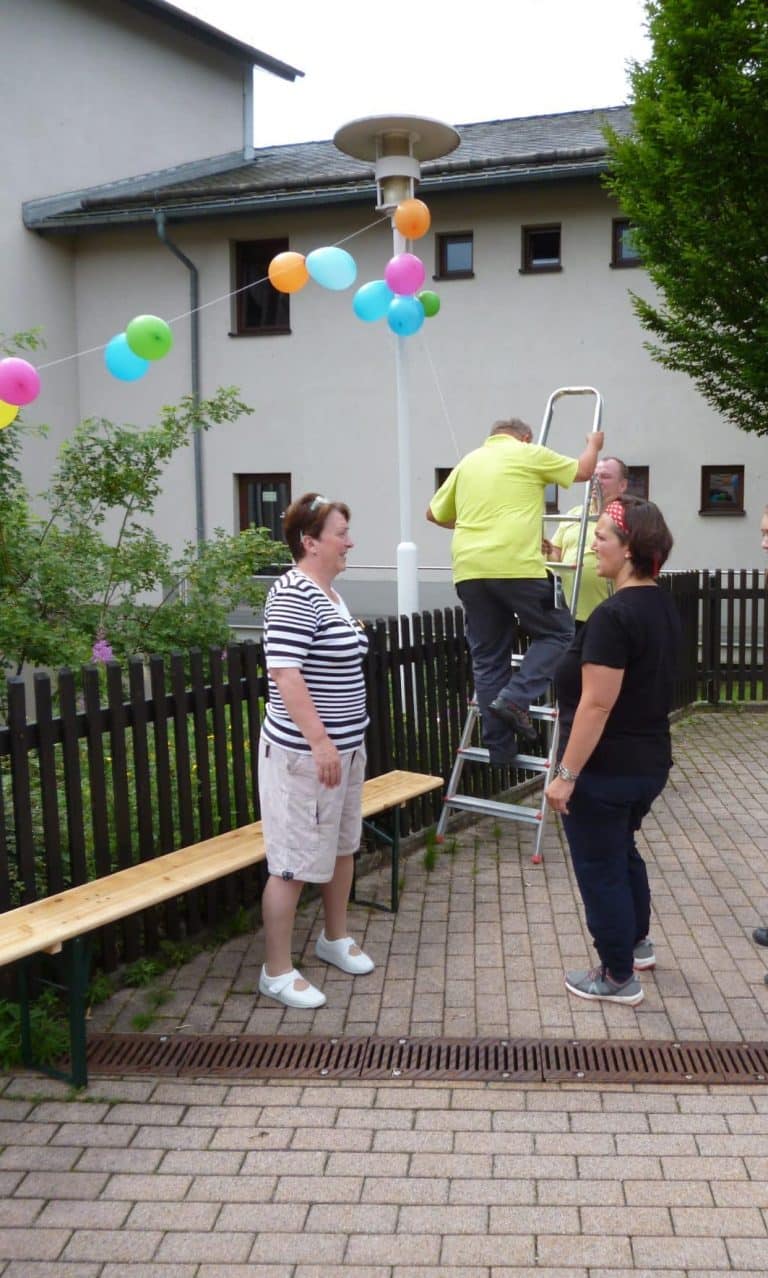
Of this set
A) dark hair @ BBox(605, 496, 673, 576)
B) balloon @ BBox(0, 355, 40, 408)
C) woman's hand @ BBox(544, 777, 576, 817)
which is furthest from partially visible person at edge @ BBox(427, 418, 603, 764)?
balloon @ BBox(0, 355, 40, 408)

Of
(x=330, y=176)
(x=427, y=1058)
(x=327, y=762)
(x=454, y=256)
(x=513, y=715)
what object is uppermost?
(x=330, y=176)

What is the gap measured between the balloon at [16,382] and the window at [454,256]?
35.9 ft

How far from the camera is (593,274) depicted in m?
15.8

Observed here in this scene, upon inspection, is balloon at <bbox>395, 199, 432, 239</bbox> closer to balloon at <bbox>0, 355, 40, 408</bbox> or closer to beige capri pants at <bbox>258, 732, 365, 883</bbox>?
balloon at <bbox>0, 355, 40, 408</bbox>

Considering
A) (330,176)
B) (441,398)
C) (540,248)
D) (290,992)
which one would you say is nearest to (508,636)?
(290,992)

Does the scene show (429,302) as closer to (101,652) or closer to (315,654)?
(101,652)

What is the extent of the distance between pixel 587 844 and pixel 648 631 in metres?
0.80

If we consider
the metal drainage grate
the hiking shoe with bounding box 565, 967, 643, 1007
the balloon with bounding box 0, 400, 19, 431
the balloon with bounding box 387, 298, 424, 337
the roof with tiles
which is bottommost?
the metal drainage grate

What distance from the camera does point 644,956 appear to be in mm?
4699

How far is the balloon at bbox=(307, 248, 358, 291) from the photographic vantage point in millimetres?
7477

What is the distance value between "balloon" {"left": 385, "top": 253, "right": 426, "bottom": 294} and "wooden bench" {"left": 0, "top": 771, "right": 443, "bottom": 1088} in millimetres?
3797

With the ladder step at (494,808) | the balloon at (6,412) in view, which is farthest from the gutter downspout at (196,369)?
the ladder step at (494,808)

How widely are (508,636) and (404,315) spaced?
2.47 m

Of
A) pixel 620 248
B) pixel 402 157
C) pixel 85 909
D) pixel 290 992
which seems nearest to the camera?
pixel 85 909
